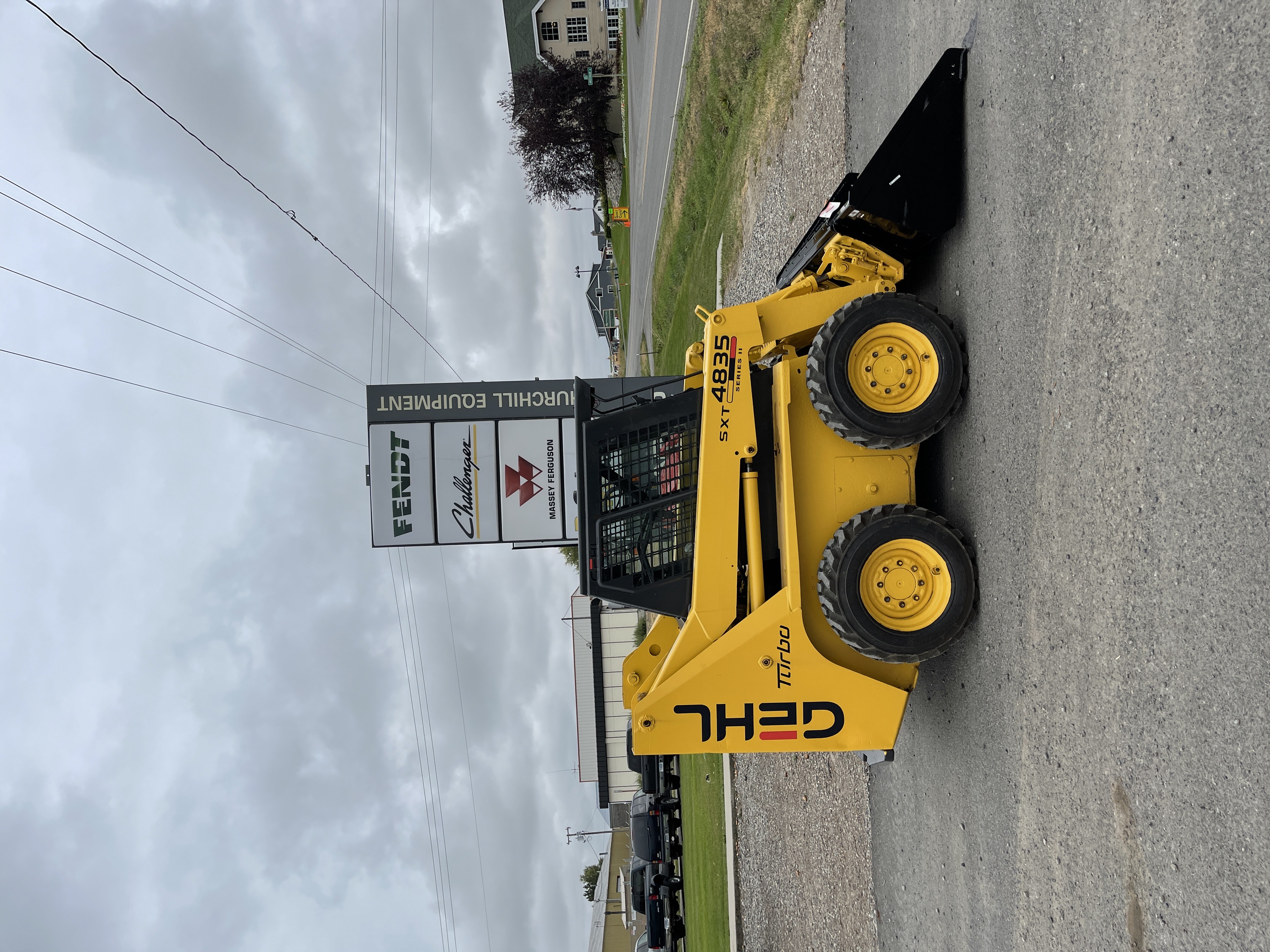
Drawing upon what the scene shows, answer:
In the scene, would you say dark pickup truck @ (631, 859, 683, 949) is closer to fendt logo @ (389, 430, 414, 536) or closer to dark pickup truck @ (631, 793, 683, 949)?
dark pickup truck @ (631, 793, 683, 949)

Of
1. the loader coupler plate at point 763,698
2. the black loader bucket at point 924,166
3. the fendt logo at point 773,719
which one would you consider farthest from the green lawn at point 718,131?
the fendt logo at point 773,719

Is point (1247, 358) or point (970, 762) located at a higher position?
point (1247, 358)

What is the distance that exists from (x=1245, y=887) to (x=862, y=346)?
3697 mm

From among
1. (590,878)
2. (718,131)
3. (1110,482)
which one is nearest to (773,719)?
(1110,482)

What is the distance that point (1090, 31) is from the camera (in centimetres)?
434

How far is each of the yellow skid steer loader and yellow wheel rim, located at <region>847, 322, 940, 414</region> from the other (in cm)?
1

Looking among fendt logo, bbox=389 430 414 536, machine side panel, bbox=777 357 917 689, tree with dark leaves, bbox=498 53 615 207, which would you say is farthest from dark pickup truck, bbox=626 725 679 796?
tree with dark leaves, bbox=498 53 615 207

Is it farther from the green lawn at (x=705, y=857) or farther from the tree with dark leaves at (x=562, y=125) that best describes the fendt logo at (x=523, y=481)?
the tree with dark leaves at (x=562, y=125)

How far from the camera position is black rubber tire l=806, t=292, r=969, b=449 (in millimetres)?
5664

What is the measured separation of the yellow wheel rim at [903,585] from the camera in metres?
5.75

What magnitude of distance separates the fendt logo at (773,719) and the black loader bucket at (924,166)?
141 inches

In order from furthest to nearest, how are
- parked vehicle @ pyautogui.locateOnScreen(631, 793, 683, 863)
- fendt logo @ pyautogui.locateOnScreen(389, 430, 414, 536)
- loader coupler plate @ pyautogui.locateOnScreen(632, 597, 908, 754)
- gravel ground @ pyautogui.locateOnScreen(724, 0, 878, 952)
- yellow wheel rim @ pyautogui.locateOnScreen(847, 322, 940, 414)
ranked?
parked vehicle @ pyautogui.locateOnScreen(631, 793, 683, 863) < fendt logo @ pyautogui.locateOnScreen(389, 430, 414, 536) < gravel ground @ pyautogui.locateOnScreen(724, 0, 878, 952) < loader coupler plate @ pyautogui.locateOnScreen(632, 597, 908, 754) < yellow wheel rim @ pyautogui.locateOnScreen(847, 322, 940, 414)

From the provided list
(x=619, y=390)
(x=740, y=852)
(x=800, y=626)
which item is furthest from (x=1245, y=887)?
(x=740, y=852)

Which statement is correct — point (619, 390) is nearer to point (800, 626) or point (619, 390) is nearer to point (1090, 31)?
point (800, 626)
